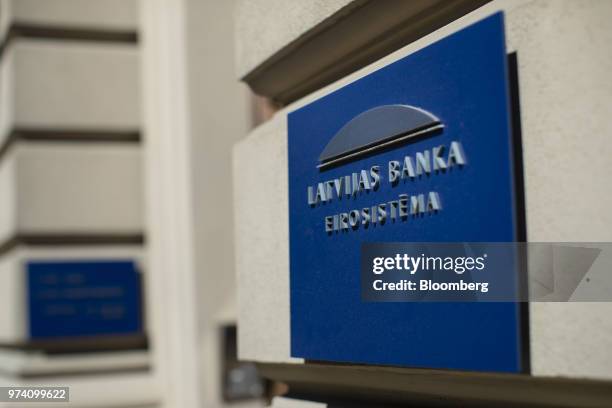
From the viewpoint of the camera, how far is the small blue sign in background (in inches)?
232

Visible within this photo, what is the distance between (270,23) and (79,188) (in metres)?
3.46

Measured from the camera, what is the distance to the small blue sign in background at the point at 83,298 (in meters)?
5.89

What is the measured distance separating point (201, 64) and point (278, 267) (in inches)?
103

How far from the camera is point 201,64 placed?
5.23 meters

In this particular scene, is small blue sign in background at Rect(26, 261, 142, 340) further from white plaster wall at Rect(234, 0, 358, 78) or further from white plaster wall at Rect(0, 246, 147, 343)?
white plaster wall at Rect(234, 0, 358, 78)

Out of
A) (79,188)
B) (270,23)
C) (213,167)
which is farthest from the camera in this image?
(79,188)

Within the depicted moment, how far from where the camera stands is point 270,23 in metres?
2.94

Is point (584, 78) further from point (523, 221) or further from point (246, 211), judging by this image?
A: point (246, 211)

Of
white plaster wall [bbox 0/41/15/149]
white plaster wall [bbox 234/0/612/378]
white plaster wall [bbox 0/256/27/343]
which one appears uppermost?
white plaster wall [bbox 0/41/15/149]

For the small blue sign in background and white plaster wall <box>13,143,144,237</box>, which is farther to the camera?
white plaster wall <box>13,143,144,237</box>

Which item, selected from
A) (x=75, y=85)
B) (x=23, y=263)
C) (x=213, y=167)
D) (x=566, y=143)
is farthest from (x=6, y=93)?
(x=566, y=143)

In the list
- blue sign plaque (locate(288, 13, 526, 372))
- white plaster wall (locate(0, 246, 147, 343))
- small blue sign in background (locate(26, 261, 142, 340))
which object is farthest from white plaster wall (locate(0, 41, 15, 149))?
blue sign plaque (locate(288, 13, 526, 372))

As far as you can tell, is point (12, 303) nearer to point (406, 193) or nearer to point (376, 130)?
point (376, 130)

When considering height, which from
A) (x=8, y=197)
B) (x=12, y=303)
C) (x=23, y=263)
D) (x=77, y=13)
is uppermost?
(x=77, y=13)
